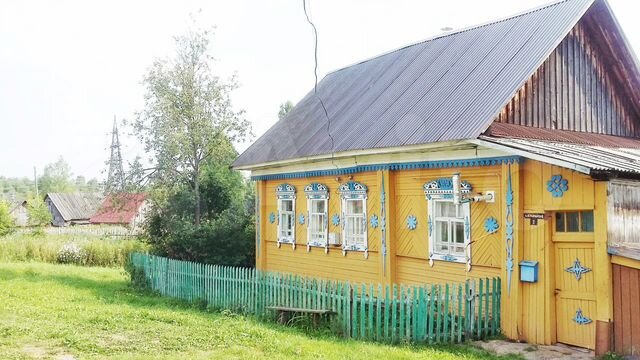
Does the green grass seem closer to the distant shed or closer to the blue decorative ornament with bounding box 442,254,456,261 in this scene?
the blue decorative ornament with bounding box 442,254,456,261

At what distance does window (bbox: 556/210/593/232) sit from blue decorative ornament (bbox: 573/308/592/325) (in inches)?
49.7

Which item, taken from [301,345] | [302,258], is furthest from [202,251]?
[301,345]

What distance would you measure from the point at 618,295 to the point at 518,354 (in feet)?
5.51

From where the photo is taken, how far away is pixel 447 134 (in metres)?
11.0

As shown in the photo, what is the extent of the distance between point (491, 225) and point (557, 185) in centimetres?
158

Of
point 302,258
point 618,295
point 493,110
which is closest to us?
point 618,295

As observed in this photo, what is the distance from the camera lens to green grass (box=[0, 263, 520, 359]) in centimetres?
871

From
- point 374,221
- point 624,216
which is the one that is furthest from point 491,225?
point 374,221

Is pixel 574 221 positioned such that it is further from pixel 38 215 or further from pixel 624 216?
pixel 38 215

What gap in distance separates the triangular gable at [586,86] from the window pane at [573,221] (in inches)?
81.0

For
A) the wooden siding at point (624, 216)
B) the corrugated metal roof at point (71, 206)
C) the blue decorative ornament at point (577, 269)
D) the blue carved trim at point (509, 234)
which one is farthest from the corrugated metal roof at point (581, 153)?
the corrugated metal roof at point (71, 206)

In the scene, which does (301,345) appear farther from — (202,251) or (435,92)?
(202,251)

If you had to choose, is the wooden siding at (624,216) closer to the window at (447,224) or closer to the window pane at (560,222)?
the window pane at (560,222)

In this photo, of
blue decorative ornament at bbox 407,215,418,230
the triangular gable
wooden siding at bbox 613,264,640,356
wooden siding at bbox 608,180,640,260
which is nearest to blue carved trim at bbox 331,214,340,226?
blue decorative ornament at bbox 407,215,418,230
